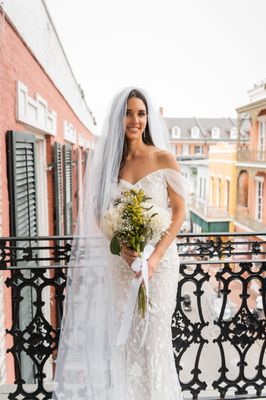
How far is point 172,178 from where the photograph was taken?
2.31 metres

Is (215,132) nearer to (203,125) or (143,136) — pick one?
(203,125)

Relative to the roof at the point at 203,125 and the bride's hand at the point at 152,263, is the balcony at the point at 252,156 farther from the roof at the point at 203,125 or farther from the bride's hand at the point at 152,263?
the roof at the point at 203,125

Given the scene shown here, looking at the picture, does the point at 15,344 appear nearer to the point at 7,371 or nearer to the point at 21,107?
the point at 7,371

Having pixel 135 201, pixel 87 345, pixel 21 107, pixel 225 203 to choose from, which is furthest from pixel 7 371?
pixel 225 203

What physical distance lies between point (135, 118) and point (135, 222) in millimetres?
761

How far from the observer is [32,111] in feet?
13.7

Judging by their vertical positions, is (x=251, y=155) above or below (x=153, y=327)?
above

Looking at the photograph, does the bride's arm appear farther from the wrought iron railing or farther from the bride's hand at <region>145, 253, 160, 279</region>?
the wrought iron railing

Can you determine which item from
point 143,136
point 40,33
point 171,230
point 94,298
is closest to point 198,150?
point 40,33

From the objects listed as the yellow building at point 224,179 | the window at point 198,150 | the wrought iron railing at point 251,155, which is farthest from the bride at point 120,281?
the window at point 198,150

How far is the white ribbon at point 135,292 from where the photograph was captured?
2.11m

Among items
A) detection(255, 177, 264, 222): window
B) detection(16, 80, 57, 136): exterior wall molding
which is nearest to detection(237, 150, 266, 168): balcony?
detection(255, 177, 264, 222): window

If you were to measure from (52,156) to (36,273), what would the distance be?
3552 millimetres

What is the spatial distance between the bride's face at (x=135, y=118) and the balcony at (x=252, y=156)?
1558cm
